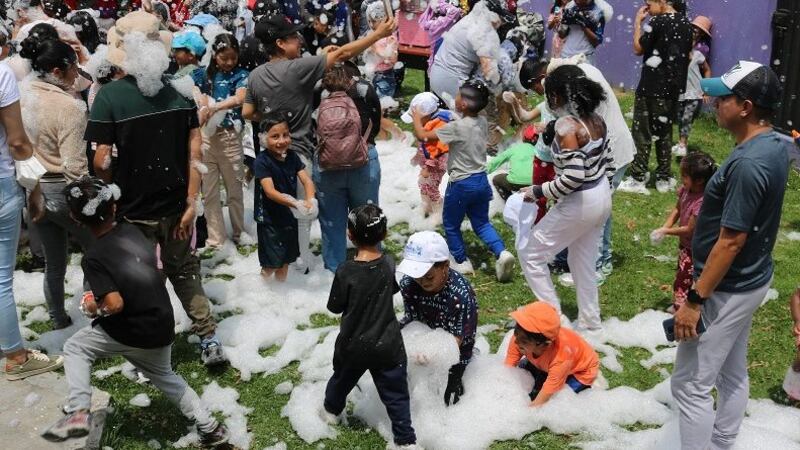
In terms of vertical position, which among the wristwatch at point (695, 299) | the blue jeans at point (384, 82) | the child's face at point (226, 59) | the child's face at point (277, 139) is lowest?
the blue jeans at point (384, 82)

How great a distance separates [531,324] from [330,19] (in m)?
7.10

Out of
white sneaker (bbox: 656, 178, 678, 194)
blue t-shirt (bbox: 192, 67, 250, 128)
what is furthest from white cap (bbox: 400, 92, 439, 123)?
white sneaker (bbox: 656, 178, 678, 194)

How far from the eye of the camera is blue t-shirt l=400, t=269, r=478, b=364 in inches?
179

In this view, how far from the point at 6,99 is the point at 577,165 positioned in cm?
346

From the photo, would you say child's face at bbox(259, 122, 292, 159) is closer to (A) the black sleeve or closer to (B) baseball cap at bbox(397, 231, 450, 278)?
(B) baseball cap at bbox(397, 231, 450, 278)

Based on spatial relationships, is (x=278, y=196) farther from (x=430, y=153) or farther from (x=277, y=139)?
(x=430, y=153)

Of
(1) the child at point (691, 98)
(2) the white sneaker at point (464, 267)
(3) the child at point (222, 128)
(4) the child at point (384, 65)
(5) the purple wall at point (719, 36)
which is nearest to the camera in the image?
(3) the child at point (222, 128)

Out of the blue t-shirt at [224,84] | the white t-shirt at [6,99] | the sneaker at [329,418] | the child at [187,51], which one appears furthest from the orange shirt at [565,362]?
the child at [187,51]

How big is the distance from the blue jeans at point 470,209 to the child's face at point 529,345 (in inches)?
76.0

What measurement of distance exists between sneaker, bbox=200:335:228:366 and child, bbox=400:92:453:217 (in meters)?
2.68

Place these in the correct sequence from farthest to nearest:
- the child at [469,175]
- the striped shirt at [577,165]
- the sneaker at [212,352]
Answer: the child at [469,175], the sneaker at [212,352], the striped shirt at [577,165]

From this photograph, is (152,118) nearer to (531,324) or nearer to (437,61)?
(531,324)

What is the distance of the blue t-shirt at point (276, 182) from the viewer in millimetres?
6027

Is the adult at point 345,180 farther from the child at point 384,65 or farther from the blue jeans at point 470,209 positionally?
the child at point 384,65
